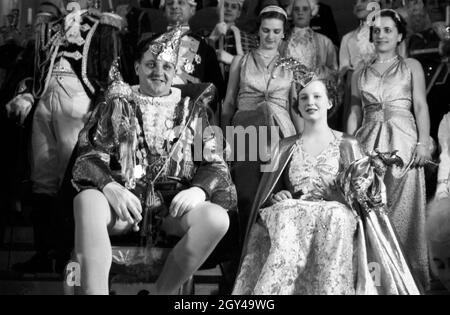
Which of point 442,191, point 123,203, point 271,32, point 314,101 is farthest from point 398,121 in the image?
point 123,203

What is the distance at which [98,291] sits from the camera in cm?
423

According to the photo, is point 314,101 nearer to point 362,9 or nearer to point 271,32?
point 271,32

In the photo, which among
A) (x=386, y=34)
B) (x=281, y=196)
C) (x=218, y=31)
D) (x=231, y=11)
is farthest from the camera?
(x=231, y=11)

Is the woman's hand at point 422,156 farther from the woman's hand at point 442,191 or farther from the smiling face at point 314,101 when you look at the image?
the smiling face at point 314,101

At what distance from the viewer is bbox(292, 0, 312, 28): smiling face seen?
6.59 metres

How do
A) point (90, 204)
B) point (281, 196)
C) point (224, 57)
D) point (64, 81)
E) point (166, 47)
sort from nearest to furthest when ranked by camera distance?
point (90, 204), point (281, 196), point (166, 47), point (64, 81), point (224, 57)

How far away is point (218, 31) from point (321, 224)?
8.10 ft

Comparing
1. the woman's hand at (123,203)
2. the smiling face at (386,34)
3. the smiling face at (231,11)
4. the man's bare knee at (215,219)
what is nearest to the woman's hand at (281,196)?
the man's bare knee at (215,219)

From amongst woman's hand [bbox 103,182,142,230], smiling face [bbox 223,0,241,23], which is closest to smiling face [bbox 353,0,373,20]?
smiling face [bbox 223,0,241,23]

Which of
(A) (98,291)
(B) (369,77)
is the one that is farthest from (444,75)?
(A) (98,291)

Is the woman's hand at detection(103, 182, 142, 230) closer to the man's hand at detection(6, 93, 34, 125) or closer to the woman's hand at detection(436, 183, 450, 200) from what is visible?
the man's hand at detection(6, 93, 34, 125)

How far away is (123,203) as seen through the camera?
443cm

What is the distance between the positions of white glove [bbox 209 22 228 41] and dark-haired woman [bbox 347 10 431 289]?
3.71 ft

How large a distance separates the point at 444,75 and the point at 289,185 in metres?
1.68
